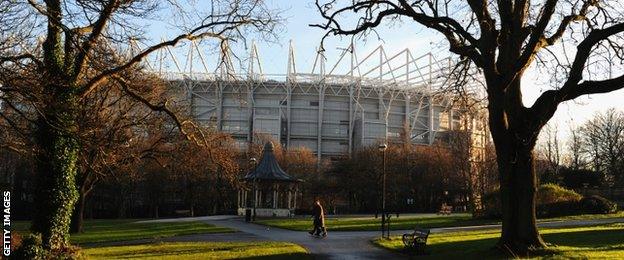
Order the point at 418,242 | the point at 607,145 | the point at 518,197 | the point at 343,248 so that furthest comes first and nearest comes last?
1. the point at 607,145
2. the point at 343,248
3. the point at 418,242
4. the point at 518,197

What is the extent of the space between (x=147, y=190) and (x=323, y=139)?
43.2m

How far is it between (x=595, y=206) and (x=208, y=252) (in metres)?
27.7

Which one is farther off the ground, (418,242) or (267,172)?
(267,172)

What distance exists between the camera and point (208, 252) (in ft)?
59.0

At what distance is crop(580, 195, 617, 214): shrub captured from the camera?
3669cm

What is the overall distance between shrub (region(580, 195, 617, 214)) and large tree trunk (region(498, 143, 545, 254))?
24.7m

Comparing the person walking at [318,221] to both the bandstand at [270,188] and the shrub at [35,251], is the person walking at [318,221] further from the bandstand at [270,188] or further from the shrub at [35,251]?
the bandstand at [270,188]

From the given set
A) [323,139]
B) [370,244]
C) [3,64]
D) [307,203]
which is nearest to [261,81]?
[323,139]

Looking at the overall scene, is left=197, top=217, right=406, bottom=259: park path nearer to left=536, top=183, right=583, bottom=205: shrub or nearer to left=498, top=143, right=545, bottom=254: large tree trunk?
left=498, top=143, right=545, bottom=254: large tree trunk

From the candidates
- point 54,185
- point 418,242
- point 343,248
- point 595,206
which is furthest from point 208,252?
point 595,206

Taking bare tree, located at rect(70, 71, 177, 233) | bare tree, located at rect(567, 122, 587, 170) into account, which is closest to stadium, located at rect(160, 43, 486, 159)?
bare tree, located at rect(567, 122, 587, 170)

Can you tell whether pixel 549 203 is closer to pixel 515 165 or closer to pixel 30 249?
pixel 515 165

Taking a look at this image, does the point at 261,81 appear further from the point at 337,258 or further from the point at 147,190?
the point at 337,258

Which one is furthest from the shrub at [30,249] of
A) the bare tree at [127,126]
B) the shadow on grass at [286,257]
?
the bare tree at [127,126]
